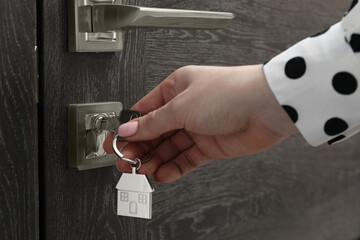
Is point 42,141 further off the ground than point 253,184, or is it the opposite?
point 42,141

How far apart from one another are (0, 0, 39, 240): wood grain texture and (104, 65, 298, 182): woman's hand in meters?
0.08

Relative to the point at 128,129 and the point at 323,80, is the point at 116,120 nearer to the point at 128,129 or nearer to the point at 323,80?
the point at 128,129

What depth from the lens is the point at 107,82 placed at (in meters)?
0.52

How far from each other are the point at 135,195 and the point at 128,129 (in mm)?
61

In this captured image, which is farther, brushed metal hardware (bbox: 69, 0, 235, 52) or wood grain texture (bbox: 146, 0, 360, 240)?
wood grain texture (bbox: 146, 0, 360, 240)

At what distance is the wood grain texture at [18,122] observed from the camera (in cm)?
44

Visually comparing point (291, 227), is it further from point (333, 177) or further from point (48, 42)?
point (48, 42)

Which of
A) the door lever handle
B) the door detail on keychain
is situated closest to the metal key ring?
the door detail on keychain

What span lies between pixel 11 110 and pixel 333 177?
650 mm

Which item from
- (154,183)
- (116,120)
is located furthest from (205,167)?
(116,120)

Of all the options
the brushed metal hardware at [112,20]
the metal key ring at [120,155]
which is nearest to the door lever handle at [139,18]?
the brushed metal hardware at [112,20]

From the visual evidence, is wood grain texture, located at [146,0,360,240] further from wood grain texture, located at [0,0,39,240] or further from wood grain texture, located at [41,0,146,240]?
wood grain texture, located at [0,0,39,240]

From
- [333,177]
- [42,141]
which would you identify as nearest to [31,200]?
[42,141]

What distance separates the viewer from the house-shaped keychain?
1.54 feet
